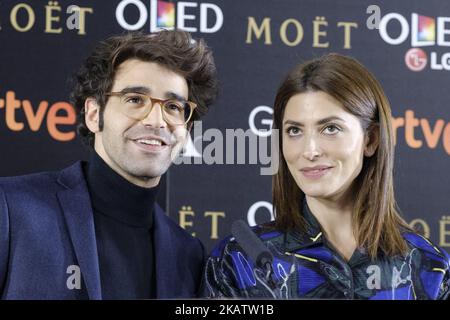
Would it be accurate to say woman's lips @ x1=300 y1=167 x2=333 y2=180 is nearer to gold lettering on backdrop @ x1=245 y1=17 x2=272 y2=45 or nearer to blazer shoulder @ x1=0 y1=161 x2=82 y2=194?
gold lettering on backdrop @ x1=245 y1=17 x2=272 y2=45

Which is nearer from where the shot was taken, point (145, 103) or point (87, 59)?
point (145, 103)

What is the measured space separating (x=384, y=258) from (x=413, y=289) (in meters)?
0.12

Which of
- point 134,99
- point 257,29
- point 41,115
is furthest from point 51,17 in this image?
point 257,29

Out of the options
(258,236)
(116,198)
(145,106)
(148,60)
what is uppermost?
(148,60)

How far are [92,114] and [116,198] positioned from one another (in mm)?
294

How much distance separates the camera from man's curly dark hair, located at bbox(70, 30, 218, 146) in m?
2.21

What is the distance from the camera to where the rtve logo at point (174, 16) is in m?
2.36

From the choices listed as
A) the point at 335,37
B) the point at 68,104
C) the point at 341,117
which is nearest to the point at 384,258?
the point at 341,117

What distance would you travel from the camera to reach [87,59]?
7.64 feet

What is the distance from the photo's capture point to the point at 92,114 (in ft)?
7.48

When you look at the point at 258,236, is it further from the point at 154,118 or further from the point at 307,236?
the point at 154,118
